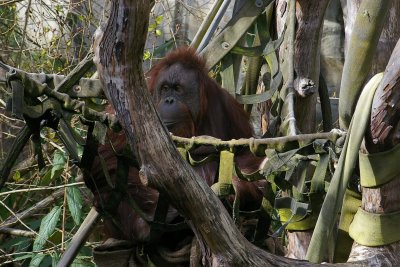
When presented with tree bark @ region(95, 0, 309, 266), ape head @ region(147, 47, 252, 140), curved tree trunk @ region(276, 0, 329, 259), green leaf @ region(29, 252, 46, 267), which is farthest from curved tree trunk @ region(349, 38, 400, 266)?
green leaf @ region(29, 252, 46, 267)

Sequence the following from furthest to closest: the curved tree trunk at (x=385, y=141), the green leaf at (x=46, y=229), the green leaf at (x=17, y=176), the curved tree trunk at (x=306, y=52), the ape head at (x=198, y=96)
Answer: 1. the green leaf at (x=17, y=176)
2. the green leaf at (x=46, y=229)
3. the ape head at (x=198, y=96)
4. the curved tree trunk at (x=306, y=52)
5. the curved tree trunk at (x=385, y=141)

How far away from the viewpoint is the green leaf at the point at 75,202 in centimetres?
321

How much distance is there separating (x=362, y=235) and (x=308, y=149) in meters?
0.24

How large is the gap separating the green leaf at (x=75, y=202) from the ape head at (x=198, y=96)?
2.08ft

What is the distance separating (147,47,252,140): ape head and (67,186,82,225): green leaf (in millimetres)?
635

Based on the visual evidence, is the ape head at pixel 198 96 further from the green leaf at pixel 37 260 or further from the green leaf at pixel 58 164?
the green leaf at pixel 37 260

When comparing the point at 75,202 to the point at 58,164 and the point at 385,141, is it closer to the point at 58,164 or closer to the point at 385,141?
the point at 58,164

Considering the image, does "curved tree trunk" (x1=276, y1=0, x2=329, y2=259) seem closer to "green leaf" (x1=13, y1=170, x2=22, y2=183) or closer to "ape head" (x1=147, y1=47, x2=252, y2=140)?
"ape head" (x1=147, y1=47, x2=252, y2=140)

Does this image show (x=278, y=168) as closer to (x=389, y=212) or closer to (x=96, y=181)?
(x=389, y=212)

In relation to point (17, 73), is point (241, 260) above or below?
below

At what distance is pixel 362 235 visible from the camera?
1.81m

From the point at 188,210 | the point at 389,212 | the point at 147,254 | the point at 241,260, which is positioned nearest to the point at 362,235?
the point at 389,212

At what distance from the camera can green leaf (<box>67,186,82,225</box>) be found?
321 cm

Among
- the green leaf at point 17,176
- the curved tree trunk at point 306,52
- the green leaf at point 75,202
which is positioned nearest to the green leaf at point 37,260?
the green leaf at point 75,202
